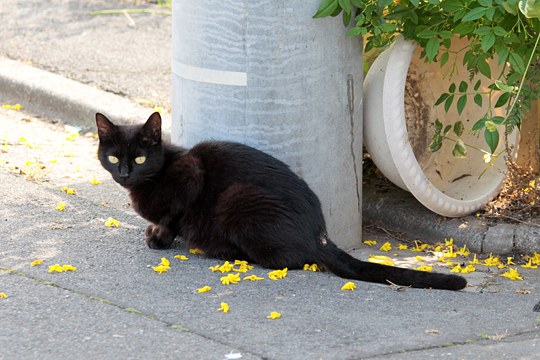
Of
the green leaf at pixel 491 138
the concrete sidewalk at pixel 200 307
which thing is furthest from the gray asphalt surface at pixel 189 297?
the green leaf at pixel 491 138

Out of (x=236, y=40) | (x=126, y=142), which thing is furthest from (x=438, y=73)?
(x=126, y=142)

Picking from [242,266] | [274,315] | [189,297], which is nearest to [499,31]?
[242,266]

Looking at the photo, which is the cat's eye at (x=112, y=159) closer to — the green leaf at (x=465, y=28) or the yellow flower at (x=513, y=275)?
the green leaf at (x=465, y=28)

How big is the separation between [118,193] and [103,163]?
79cm

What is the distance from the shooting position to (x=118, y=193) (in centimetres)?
550

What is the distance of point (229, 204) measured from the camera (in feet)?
14.6

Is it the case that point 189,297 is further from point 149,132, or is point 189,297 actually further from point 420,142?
point 420,142

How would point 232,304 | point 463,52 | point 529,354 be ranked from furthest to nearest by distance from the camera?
1. point 463,52
2. point 232,304
3. point 529,354

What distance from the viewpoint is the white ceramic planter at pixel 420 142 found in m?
4.83

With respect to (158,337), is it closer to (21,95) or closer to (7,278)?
(7,278)

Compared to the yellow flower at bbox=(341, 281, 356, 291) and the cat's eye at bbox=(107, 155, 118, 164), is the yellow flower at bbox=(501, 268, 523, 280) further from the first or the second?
the cat's eye at bbox=(107, 155, 118, 164)

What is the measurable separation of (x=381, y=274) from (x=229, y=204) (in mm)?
772

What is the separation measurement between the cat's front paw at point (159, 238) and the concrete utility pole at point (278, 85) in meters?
0.53

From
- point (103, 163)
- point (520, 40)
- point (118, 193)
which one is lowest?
point (118, 193)
